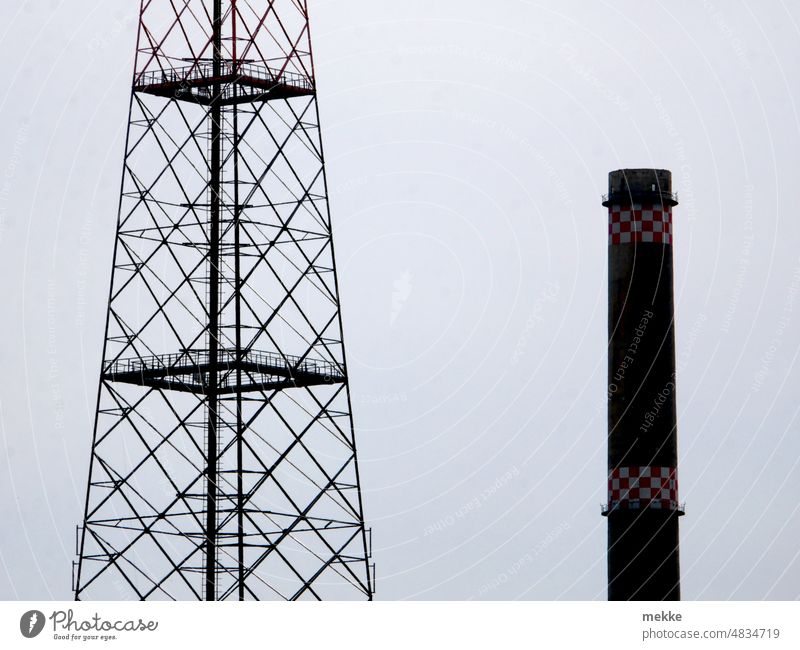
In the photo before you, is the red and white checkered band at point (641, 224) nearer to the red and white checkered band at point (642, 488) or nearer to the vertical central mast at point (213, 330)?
the red and white checkered band at point (642, 488)

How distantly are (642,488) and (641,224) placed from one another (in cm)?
1064

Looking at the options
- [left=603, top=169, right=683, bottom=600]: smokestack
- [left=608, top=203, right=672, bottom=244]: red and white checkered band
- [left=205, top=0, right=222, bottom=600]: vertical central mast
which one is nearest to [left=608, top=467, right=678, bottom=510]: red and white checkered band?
[left=603, top=169, right=683, bottom=600]: smokestack

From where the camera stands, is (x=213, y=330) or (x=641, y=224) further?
(x=641, y=224)

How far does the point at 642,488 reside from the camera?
86.8 metres

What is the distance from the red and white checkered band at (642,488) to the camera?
86.7 m

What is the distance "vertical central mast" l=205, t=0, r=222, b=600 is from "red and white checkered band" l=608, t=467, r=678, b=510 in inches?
907

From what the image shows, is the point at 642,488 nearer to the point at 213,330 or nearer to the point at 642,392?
the point at 642,392

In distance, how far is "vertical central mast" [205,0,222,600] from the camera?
6888 centimetres

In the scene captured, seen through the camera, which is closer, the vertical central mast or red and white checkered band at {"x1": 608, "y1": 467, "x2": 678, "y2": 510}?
the vertical central mast

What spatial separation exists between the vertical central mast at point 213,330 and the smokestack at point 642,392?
23123mm

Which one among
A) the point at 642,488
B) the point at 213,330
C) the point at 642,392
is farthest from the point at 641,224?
the point at 213,330

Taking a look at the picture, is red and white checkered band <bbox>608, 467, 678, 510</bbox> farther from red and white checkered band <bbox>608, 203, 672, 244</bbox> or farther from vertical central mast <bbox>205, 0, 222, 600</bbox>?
vertical central mast <bbox>205, 0, 222, 600</bbox>
